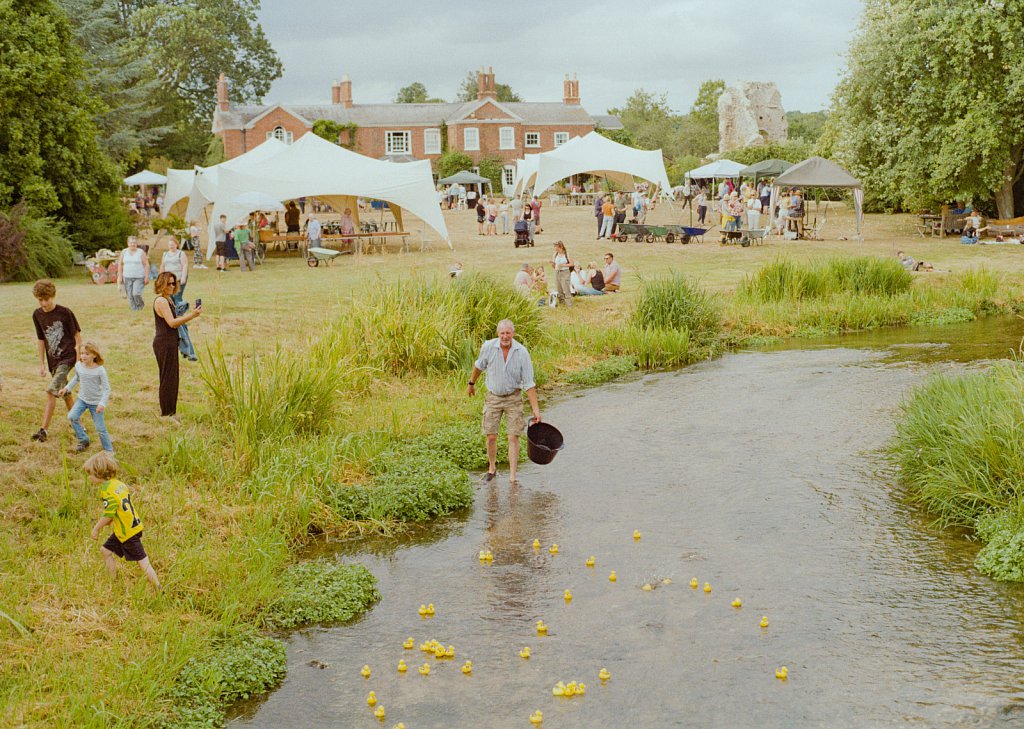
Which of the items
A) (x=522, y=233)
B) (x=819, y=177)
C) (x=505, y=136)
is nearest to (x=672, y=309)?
(x=522, y=233)

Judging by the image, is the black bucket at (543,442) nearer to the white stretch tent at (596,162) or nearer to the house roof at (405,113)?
the white stretch tent at (596,162)

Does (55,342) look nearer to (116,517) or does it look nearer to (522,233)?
(116,517)

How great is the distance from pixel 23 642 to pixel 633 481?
20.2 ft

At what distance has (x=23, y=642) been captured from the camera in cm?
683

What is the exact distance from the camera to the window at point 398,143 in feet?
219

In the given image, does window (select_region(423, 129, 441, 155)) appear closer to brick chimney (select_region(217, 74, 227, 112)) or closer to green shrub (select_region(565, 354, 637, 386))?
brick chimney (select_region(217, 74, 227, 112))

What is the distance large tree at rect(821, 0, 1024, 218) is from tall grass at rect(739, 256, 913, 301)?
8940 millimetres

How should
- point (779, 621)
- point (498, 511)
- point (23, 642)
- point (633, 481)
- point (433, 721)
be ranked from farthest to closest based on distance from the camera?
point (633, 481) → point (498, 511) → point (779, 621) → point (23, 642) → point (433, 721)

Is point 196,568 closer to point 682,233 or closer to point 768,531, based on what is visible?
point 768,531

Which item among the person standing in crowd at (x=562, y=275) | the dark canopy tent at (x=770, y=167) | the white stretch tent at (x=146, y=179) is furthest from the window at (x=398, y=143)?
the person standing in crowd at (x=562, y=275)

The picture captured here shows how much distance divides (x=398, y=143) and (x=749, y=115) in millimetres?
22090

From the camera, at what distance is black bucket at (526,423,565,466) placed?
10664 millimetres

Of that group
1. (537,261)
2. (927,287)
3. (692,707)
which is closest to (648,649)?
(692,707)

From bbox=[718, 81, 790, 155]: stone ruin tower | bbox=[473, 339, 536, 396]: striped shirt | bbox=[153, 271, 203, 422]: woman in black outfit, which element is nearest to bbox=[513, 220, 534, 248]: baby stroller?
bbox=[153, 271, 203, 422]: woman in black outfit
